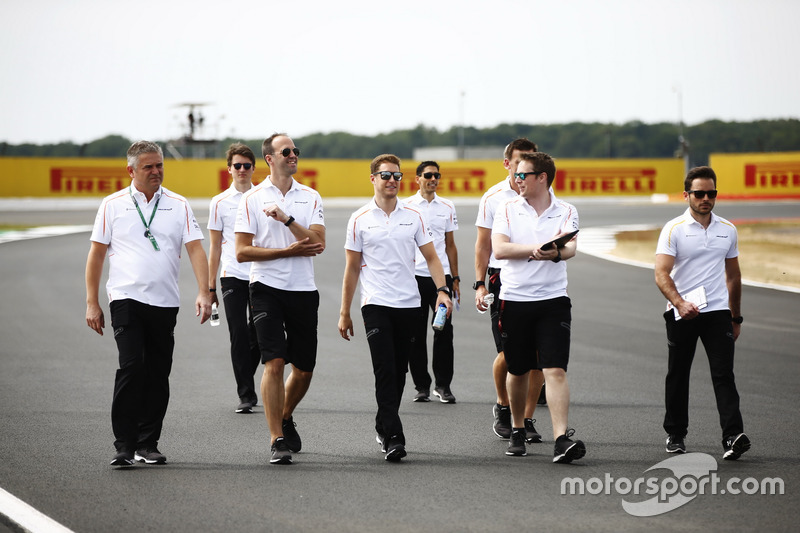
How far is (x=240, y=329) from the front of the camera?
316 inches

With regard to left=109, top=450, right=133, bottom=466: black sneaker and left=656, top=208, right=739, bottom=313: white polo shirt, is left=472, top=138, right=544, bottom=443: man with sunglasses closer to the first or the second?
left=656, top=208, right=739, bottom=313: white polo shirt

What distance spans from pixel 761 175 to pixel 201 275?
49.3 metres

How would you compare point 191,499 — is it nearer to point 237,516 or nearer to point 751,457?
point 237,516

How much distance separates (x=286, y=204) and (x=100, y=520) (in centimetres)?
234

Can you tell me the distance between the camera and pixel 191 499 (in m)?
5.42

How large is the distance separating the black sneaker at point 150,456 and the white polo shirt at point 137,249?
2.91 ft

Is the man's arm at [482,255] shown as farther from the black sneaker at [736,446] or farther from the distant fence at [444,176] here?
the distant fence at [444,176]

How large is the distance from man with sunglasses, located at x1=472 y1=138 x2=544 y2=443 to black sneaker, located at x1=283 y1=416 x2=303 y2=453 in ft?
4.54

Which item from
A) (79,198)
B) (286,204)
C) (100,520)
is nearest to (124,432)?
(100,520)

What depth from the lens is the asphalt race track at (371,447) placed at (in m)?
5.12

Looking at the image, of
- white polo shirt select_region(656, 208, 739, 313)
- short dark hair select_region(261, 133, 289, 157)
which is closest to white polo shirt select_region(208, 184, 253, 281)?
short dark hair select_region(261, 133, 289, 157)

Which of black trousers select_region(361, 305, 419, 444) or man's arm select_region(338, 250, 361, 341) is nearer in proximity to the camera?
black trousers select_region(361, 305, 419, 444)

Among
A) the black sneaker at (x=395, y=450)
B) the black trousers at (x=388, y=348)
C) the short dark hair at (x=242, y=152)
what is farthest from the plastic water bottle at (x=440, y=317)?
the short dark hair at (x=242, y=152)

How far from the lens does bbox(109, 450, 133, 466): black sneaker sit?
6.10 meters
